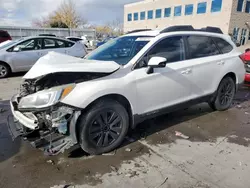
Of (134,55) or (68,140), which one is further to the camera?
(134,55)

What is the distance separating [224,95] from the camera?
507 cm

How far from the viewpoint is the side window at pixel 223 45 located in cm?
479

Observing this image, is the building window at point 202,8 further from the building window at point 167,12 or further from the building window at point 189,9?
the building window at point 167,12

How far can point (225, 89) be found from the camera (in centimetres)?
504

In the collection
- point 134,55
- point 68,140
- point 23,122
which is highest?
point 134,55

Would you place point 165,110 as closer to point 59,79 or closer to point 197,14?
point 59,79

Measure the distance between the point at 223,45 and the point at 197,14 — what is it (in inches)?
1293

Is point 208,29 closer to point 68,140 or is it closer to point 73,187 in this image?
point 68,140

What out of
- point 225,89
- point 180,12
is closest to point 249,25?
point 180,12

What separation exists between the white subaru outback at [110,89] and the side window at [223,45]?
37 cm

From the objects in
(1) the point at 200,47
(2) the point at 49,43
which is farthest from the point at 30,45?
(1) the point at 200,47

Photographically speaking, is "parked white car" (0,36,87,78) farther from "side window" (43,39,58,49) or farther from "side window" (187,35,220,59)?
"side window" (187,35,220,59)

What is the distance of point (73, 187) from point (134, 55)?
79.8 inches

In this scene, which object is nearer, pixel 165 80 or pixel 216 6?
pixel 165 80
